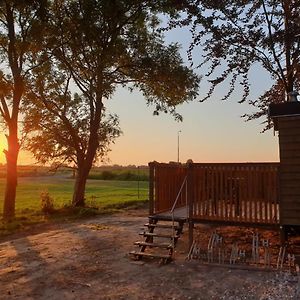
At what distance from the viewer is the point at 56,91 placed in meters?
21.9

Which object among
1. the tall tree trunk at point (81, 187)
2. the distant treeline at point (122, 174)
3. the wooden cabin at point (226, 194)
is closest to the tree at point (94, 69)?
the tall tree trunk at point (81, 187)

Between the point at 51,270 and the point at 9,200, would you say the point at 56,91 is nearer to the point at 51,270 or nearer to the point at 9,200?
the point at 9,200

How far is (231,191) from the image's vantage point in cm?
920

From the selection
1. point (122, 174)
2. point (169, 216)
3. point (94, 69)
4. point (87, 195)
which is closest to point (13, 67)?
point (94, 69)

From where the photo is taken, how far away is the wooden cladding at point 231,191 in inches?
346

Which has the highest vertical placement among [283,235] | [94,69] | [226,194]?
[94,69]

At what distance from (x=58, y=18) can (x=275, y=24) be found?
10.1 m

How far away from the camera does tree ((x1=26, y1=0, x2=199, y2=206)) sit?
18.5 metres

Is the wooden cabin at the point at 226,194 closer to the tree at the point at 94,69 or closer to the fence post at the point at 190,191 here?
the fence post at the point at 190,191

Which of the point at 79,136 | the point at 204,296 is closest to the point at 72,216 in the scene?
the point at 79,136

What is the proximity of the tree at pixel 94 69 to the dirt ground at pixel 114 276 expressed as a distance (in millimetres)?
10322

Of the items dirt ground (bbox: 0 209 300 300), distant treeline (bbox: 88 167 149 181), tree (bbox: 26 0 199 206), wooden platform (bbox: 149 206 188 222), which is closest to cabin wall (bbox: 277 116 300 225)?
dirt ground (bbox: 0 209 300 300)

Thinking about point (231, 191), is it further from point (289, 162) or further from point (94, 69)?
point (94, 69)

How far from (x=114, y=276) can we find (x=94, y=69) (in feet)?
44.2
